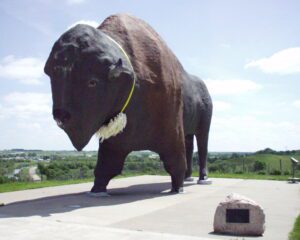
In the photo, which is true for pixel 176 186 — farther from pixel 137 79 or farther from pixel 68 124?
pixel 68 124

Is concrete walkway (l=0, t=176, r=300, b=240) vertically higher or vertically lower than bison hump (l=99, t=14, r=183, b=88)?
lower

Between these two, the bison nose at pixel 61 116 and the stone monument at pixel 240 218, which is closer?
the stone monument at pixel 240 218

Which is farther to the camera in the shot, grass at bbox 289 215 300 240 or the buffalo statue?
the buffalo statue

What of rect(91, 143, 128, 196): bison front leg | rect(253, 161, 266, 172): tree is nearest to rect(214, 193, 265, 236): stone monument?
rect(91, 143, 128, 196): bison front leg

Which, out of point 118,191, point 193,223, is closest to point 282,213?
point 193,223

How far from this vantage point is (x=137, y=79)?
36.0 ft

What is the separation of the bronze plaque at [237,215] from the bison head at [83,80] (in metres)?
3.82

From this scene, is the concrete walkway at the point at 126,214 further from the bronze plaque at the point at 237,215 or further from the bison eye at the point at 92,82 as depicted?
the bison eye at the point at 92,82

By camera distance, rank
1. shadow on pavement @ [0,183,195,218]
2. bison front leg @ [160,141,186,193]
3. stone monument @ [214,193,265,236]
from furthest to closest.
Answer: bison front leg @ [160,141,186,193] → shadow on pavement @ [0,183,195,218] → stone monument @ [214,193,265,236]

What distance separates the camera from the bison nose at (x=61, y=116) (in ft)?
29.8

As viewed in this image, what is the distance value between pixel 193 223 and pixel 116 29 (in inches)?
236

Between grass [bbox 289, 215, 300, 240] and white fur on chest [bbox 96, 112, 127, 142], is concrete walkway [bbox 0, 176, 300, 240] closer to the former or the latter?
grass [bbox 289, 215, 300, 240]

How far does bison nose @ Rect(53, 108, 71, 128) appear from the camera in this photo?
29.8ft

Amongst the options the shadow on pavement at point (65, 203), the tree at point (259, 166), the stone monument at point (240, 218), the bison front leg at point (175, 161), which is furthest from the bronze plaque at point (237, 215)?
the tree at point (259, 166)
